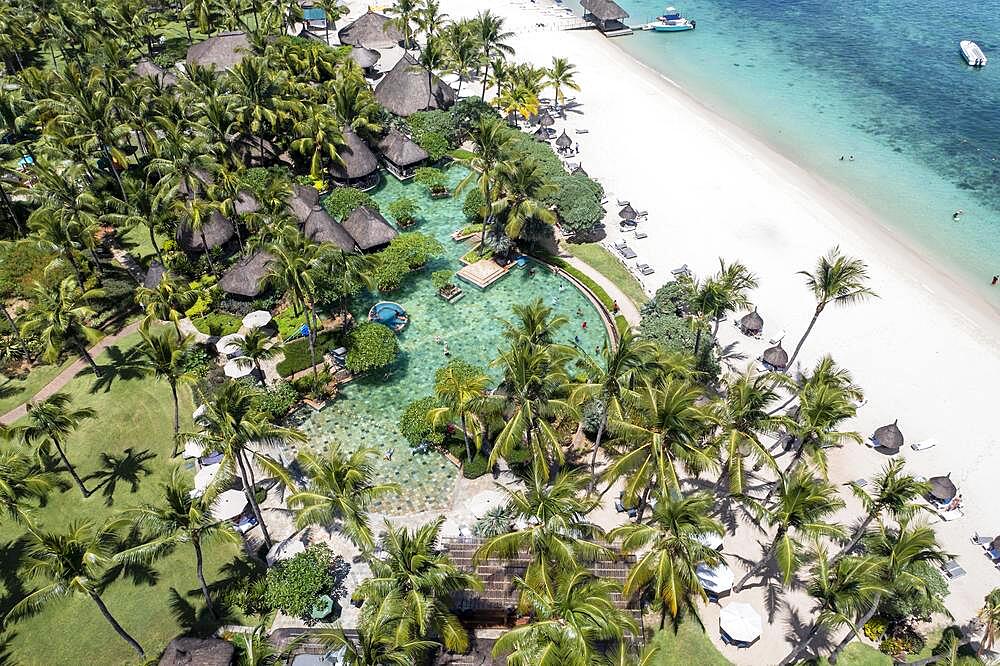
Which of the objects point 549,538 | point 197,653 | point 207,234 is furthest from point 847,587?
point 207,234

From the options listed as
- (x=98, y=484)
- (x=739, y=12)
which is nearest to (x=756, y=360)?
(x=98, y=484)

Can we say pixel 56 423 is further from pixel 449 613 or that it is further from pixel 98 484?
pixel 449 613

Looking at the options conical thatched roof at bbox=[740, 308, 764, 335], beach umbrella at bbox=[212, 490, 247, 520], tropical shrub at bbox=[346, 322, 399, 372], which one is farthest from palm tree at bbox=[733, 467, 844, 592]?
beach umbrella at bbox=[212, 490, 247, 520]

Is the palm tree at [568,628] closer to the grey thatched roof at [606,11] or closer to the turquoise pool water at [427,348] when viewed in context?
the turquoise pool water at [427,348]

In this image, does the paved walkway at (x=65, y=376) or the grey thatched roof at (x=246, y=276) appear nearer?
the paved walkway at (x=65, y=376)

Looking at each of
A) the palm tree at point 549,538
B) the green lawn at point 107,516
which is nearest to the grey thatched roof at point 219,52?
the green lawn at point 107,516

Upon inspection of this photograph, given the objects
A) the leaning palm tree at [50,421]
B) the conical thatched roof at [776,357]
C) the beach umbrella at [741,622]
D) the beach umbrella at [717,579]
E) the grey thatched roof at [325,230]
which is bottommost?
the beach umbrella at [741,622]

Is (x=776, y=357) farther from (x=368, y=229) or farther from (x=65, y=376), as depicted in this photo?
(x=65, y=376)

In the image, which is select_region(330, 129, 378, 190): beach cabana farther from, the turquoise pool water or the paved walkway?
the paved walkway
